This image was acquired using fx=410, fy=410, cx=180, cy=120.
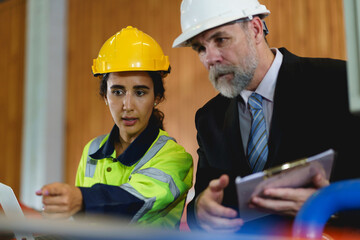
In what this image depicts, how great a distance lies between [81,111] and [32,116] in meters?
0.75

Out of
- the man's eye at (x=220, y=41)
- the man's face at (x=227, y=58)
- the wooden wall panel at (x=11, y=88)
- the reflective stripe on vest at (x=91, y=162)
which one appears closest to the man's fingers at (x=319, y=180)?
the man's face at (x=227, y=58)

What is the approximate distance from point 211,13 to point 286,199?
81 centimetres

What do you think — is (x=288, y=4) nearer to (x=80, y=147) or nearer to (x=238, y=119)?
(x=238, y=119)

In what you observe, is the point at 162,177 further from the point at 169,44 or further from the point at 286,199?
the point at 169,44

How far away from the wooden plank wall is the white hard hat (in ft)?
1.65

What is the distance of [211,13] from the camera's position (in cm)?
152

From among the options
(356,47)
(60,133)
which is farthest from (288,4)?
(60,133)

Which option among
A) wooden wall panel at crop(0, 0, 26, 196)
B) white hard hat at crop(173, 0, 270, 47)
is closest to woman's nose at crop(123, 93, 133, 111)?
white hard hat at crop(173, 0, 270, 47)

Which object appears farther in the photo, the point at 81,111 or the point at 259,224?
the point at 81,111

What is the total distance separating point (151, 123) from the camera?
169 cm

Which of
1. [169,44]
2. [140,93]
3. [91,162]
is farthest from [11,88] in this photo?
[140,93]

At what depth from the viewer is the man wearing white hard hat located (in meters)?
1.36

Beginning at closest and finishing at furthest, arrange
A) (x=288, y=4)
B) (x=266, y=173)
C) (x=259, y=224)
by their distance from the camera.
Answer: (x=266, y=173) < (x=259, y=224) < (x=288, y=4)

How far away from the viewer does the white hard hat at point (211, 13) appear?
1492 millimetres
